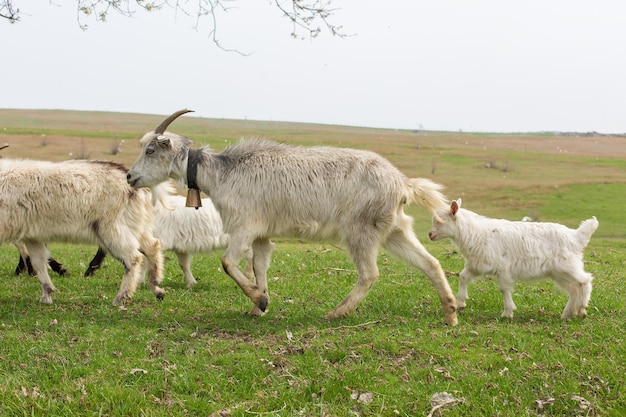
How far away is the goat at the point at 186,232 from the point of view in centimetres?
1210

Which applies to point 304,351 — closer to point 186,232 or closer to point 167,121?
point 167,121

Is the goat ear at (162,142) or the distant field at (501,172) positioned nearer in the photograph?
the goat ear at (162,142)

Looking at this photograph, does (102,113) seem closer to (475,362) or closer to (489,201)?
(489,201)

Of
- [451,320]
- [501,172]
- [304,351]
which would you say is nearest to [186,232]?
[451,320]

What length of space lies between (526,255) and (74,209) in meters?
5.90

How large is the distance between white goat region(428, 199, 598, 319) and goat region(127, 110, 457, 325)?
2.41 ft

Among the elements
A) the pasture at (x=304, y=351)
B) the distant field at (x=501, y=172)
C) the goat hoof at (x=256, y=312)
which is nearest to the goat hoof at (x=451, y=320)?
the pasture at (x=304, y=351)

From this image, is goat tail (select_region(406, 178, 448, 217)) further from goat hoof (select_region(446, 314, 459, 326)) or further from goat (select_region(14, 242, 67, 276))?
goat (select_region(14, 242, 67, 276))

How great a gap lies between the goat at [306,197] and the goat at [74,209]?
0.54 m

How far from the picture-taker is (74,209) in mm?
10047

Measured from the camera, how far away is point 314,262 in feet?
47.0

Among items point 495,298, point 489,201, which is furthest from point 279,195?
point 489,201

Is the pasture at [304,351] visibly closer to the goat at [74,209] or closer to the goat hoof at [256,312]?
the goat hoof at [256,312]

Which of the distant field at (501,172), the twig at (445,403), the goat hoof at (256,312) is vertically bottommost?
the distant field at (501,172)
